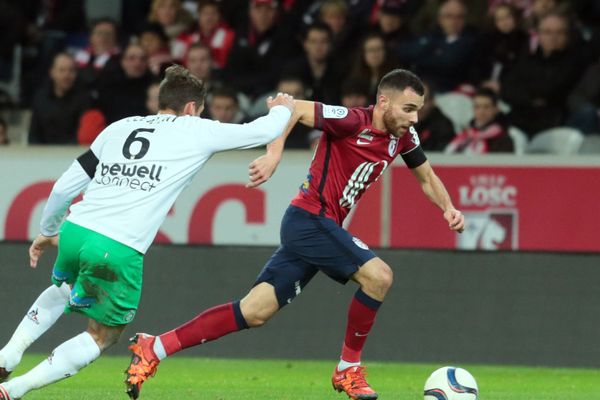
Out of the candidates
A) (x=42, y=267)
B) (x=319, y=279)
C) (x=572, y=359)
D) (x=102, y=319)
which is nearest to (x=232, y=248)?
(x=319, y=279)

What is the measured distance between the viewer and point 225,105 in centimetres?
1241

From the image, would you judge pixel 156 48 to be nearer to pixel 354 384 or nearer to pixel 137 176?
pixel 354 384

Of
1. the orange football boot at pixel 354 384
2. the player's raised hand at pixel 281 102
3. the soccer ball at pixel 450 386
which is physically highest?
the player's raised hand at pixel 281 102

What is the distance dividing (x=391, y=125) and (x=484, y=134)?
442cm

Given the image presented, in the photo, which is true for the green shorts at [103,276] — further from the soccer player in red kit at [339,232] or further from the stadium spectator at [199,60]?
the stadium spectator at [199,60]

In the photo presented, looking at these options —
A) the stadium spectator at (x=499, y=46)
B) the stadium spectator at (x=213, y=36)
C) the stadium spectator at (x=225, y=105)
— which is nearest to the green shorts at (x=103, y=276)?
the stadium spectator at (x=225, y=105)

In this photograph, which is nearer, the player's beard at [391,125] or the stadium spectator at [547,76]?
the player's beard at [391,125]

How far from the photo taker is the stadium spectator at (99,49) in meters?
14.0

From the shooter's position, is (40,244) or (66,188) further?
(40,244)

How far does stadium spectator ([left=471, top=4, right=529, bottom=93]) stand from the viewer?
44.4 ft

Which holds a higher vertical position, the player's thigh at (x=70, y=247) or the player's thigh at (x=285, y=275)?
the player's thigh at (x=70, y=247)

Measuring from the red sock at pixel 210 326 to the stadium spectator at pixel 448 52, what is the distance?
605cm

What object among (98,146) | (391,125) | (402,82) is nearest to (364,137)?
(391,125)

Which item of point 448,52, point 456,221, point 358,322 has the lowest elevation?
point 358,322
